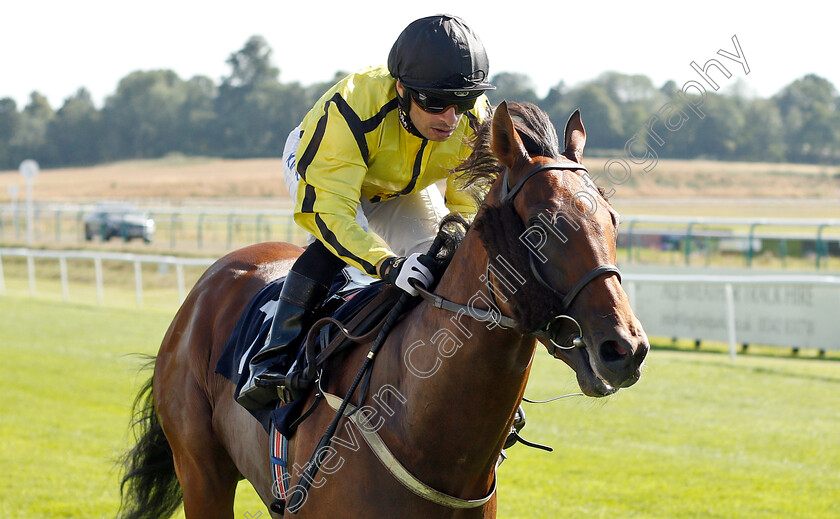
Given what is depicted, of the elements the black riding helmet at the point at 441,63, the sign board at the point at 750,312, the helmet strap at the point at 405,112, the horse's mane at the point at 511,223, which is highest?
the black riding helmet at the point at 441,63

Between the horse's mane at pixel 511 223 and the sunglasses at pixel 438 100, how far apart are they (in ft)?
0.51

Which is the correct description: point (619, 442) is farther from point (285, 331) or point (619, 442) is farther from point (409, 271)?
point (409, 271)

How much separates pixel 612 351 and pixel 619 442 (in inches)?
186

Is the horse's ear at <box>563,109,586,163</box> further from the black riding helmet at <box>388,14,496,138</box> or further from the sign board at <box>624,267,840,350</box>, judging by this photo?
the sign board at <box>624,267,840,350</box>

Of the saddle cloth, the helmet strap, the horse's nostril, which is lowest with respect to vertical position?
the saddle cloth

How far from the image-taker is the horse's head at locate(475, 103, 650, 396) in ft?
6.01

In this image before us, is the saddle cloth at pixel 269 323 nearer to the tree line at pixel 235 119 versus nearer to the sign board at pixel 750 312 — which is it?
the sign board at pixel 750 312

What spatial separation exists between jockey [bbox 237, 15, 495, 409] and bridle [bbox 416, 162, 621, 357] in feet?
0.85

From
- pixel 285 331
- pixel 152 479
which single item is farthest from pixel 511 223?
pixel 152 479

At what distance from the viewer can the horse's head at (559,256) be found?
1833 mm

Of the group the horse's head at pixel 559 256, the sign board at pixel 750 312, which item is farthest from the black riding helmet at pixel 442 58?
the sign board at pixel 750 312

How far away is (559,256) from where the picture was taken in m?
1.93

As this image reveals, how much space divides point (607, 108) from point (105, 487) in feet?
98.0

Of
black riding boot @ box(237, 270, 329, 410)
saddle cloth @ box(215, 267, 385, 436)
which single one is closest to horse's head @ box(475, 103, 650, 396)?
saddle cloth @ box(215, 267, 385, 436)
